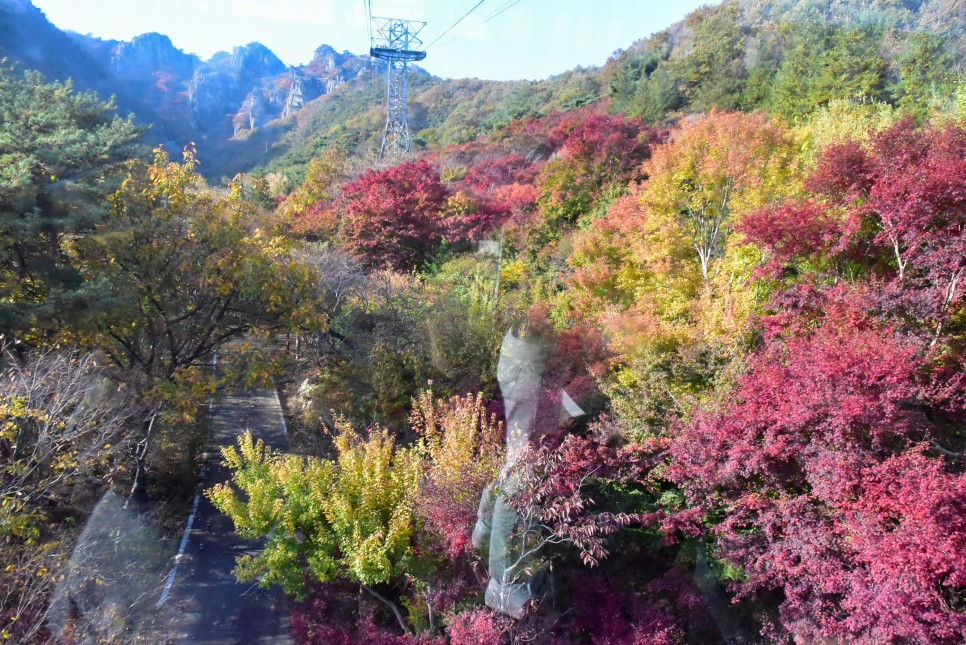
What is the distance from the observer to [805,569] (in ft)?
16.8

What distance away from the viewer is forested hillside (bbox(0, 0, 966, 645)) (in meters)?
5.06

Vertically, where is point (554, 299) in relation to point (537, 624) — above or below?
above

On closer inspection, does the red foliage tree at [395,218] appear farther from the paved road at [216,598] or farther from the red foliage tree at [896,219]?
the red foliage tree at [896,219]

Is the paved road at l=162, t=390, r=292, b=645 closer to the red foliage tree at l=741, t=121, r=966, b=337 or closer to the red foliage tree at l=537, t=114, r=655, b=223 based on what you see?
the red foliage tree at l=741, t=121, r=966, b=337

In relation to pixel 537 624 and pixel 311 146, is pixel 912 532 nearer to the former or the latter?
pixel 537 624

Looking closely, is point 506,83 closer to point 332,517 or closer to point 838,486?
point 332,517

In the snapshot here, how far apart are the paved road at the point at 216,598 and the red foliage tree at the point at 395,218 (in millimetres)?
7956

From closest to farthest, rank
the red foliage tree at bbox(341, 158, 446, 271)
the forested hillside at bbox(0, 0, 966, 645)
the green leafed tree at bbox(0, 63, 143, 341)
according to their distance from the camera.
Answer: the forested hillside at bbox(0, 0, 966, 645), the green leafed tree at bbox(0, 63, 143, 341), the red foliage tree at bbox(341, 158, 446, 271)

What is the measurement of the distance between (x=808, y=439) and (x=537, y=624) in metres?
3.28

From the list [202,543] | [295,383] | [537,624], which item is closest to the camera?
[537,624]

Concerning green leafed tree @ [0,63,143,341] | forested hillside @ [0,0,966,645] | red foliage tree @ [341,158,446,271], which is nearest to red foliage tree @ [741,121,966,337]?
forested hillside @ [0,0,966,645]

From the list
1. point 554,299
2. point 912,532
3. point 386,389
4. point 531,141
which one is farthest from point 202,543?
point 531,141

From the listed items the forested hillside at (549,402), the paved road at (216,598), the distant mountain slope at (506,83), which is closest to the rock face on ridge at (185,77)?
A: the distant mountain slope at (506,83)

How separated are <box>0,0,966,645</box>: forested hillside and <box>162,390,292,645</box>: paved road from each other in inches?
13.2
